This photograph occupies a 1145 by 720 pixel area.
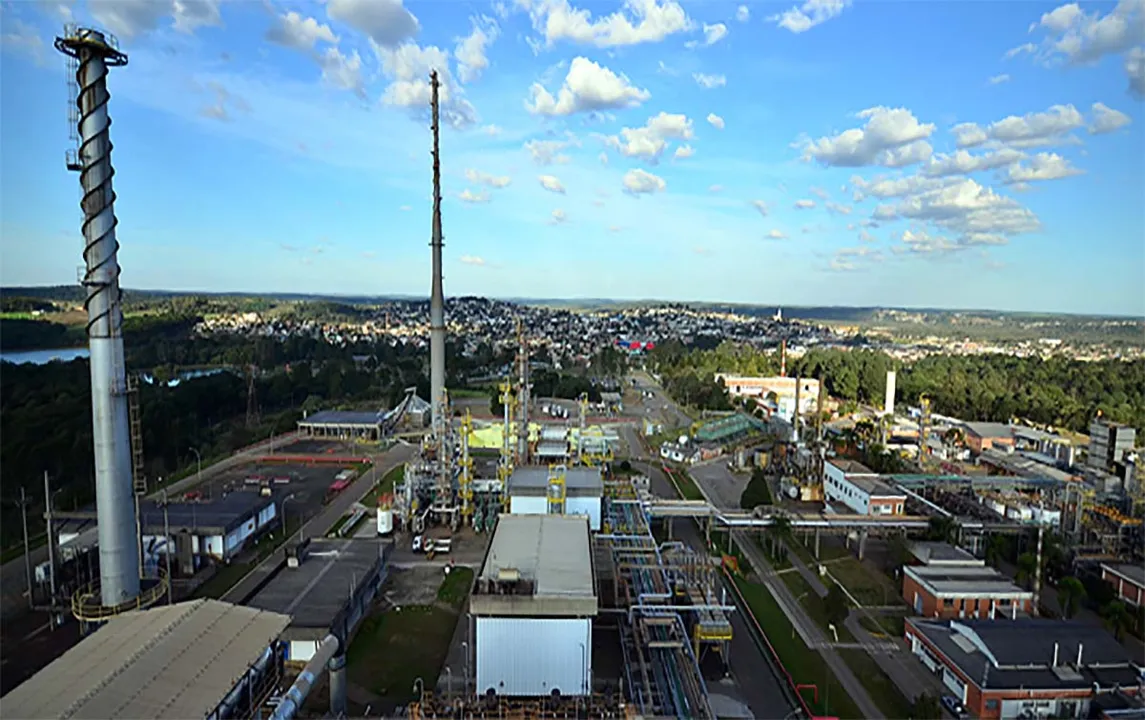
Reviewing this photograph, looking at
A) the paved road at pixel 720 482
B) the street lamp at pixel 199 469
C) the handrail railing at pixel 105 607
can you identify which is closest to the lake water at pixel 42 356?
the street lamp at pixel 199 469

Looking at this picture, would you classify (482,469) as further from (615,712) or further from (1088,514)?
(1088,514)

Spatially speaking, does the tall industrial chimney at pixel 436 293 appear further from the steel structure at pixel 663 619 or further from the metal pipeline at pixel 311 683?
the metal pipeline at pixel 311 683

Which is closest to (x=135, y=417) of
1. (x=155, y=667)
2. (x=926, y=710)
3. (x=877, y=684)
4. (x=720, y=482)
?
(x=155, y=667)

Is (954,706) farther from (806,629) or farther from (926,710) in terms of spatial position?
(806,629)

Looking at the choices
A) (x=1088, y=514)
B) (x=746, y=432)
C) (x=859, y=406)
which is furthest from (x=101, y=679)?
(x=859, y=406)

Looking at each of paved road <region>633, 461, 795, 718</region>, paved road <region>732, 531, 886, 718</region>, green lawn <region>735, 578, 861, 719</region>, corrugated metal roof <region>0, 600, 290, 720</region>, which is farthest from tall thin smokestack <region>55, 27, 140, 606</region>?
paved road <region>732, 531, 886, 718</region>

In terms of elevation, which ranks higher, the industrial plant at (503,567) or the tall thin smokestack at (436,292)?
the tall thin smokestack at (436,292)

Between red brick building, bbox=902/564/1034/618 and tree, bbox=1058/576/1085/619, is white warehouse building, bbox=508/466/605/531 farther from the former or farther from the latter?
tree, bbox=1058/576/1085/619
